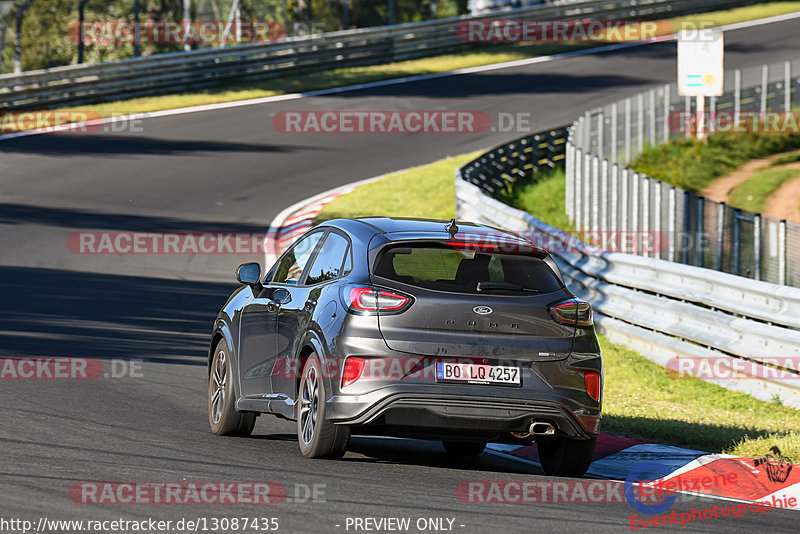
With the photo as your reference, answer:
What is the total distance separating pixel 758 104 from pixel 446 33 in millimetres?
11949

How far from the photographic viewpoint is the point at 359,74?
37.0m

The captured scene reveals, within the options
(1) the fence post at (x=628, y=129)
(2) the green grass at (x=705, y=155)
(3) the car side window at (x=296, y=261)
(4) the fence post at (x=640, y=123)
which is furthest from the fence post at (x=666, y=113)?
(3) the car side window at (x=296, y=261)

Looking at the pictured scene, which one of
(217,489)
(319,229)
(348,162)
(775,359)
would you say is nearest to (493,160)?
(348,162)

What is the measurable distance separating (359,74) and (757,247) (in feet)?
78.5

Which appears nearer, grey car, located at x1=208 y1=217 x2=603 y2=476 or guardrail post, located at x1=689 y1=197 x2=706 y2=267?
grey car, located at x1=208 y1=217 x2=603 y2=476

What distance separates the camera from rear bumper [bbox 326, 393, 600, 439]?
7613 mm

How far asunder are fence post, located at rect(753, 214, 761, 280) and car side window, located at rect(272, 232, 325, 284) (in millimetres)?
6490

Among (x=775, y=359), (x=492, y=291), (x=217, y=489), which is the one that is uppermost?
(x=492, y=291)

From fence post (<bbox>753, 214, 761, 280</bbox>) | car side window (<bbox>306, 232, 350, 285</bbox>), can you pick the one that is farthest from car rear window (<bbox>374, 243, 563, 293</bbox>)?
fence post (<bbox>753, 214, 761, 280</bbox>)

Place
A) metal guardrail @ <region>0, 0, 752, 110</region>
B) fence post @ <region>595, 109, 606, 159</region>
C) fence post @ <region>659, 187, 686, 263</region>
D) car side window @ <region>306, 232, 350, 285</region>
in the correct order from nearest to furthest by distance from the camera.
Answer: car side window @ <region>306, 232, 350, 285</region> < fence post @ <region>659, 187, 686, 263</region> < fence post @ <region>595, 109, 606, 159</region> < metal guardrail @ <region>0, 0, 752, 110</region>

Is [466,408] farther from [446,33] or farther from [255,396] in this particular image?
[446,33]

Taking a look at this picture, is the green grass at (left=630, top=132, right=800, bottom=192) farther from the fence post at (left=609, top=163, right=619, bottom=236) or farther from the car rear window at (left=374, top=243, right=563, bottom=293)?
the car rear window at (left=374, top=243, right=563, bottom=293)

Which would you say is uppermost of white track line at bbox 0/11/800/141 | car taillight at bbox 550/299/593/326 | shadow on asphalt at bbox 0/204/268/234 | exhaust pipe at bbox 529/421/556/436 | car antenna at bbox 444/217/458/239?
car antenna at bbox 444/217/458/239

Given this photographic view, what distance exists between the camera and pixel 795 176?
29484 millimetres
